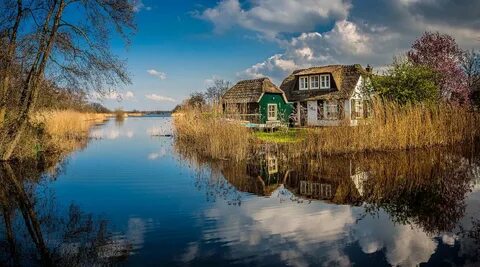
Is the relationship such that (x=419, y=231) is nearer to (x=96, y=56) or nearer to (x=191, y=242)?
(x=191, y=242)

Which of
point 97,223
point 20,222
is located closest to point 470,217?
point 97,223

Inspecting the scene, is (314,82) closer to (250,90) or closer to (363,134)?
(250,90)

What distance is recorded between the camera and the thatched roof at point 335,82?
1331 inches

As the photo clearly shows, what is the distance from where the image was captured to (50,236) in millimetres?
6809

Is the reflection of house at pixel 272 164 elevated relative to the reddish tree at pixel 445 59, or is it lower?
lower

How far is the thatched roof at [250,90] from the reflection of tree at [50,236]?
24.7 m

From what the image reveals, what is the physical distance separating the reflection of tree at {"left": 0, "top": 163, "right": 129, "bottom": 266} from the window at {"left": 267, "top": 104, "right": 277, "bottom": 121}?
25520mm

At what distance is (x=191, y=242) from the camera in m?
6.58

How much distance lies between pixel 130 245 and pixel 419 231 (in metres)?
5.13

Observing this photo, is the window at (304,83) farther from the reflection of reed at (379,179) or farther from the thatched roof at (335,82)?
the reflection of reed at (379,179)

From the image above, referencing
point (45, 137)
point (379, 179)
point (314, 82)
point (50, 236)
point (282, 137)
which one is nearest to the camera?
point (50, 236)

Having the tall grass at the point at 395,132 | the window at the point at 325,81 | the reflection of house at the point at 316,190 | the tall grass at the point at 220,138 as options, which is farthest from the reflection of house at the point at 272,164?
the window at the point at 325,81

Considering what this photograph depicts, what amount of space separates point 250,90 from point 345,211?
26600 millimetres

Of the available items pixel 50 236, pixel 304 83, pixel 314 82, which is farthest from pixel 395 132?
pixel 304 83
